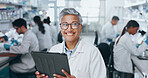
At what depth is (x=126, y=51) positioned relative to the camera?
10.5 feet

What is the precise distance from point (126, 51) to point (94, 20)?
7193 millimetres

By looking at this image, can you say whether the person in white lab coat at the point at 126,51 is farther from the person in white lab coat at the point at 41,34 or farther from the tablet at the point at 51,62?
the tablet at the point at 51,62

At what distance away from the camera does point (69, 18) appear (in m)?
1.42

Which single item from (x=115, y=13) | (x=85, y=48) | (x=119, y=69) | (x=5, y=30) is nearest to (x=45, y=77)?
(x=85, y=48)

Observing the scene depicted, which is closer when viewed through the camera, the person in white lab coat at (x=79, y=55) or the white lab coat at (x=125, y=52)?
the person in white lab coat at (x=79, y=55)

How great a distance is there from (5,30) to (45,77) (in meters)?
3.60

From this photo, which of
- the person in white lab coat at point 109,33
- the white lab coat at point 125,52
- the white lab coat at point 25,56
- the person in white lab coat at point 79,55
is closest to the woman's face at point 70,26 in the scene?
the person in white lab coat at point 79,55

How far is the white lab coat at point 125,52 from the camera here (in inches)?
122

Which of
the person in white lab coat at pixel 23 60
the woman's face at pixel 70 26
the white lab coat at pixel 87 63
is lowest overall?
the person in white lab coat at pixel 23 60

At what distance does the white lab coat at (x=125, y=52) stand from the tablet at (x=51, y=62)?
6.90 feet

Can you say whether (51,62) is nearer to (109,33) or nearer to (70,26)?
(70,26)

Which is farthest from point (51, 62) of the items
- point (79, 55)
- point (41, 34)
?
point (41, 34)

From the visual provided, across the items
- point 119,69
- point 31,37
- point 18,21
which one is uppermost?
point 18,21

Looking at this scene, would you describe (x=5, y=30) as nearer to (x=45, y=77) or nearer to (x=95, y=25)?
→ (x=45, y=77)
